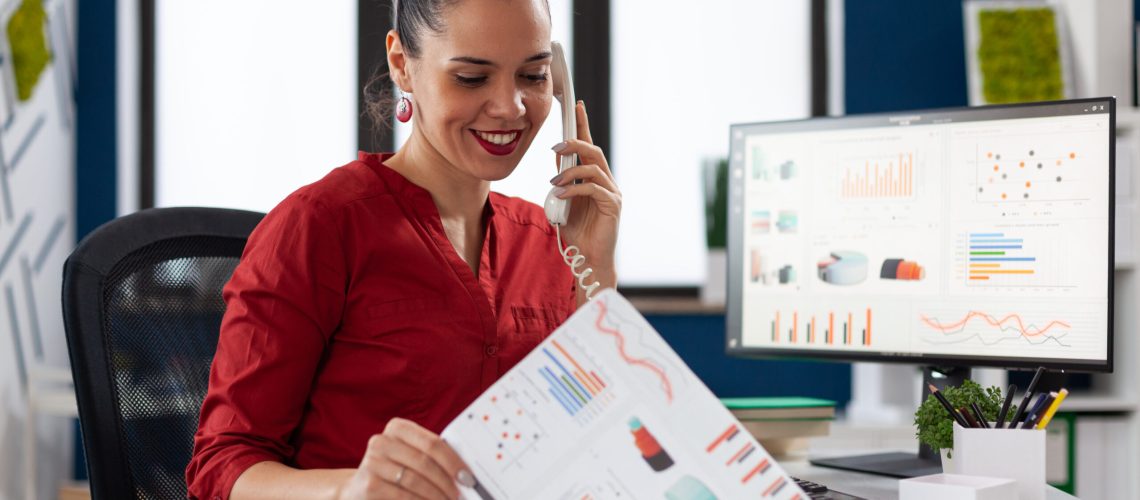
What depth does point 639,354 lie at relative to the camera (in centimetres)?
84

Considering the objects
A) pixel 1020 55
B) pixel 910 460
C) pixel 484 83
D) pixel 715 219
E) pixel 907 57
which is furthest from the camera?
pixel 907 57

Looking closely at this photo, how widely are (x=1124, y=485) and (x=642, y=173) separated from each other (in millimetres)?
1713

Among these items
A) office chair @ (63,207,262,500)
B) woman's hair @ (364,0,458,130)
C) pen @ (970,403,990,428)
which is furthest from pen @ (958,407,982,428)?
office chair @ (63,207,262,500)

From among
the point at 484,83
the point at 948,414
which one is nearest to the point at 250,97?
the point at 484,83

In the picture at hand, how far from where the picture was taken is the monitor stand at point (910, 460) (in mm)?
1459

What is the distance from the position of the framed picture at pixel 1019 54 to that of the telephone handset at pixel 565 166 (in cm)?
203

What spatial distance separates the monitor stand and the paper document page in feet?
2.34

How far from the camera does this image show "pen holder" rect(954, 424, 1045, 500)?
3.57ft

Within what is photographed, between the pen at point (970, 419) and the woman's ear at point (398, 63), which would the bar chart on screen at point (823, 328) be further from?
the woman's ear at point (398, 63)

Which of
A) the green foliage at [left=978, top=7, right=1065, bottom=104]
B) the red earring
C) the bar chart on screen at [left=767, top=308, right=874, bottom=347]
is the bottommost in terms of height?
the bar chart on screen at [left=767, top=308, right=874, bottom=347]

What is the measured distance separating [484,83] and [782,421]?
708mm

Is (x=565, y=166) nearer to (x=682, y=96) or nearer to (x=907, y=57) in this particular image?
(x=682, y=96)

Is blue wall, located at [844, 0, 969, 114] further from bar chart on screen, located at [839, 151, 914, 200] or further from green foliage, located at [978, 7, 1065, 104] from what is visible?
bar chart on screen, located at [839, 151, 914, 200]

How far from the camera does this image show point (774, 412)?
1.57 m
